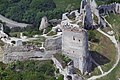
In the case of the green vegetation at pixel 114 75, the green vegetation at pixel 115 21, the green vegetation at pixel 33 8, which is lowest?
the green vegetation at pixel 33 8

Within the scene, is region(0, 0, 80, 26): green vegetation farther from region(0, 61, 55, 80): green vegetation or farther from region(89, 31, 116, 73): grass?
region(0, 61, 55, 80): green vegetation

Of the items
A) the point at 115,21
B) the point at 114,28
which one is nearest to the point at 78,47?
the point at 114,28

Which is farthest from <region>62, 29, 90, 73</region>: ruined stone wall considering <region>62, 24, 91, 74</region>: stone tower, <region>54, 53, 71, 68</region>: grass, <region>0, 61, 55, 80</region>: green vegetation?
Result: <region>0, 61, 55, 80</region>: green vegetation

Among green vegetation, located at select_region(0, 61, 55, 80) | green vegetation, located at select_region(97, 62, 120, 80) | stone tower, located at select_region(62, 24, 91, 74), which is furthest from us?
stone tower, located at select_region(62, 24, 91, 74)

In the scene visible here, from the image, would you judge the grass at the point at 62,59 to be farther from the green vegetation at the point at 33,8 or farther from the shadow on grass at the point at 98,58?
the green vegetation at the point at 33,8

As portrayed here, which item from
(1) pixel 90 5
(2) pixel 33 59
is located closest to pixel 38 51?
(2) pixel 33 59

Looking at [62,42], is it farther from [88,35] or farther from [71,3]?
[71,3]

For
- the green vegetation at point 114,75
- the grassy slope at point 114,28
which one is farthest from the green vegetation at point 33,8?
the green vegetation at point 114,75
